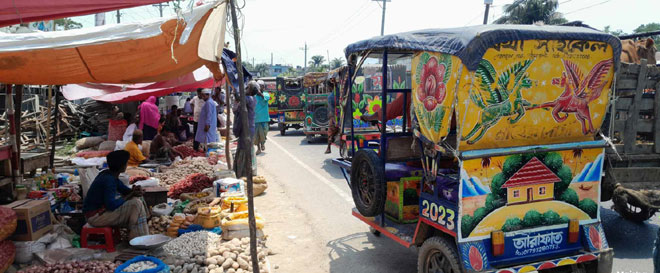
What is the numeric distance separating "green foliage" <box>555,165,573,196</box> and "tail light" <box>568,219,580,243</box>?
29cm

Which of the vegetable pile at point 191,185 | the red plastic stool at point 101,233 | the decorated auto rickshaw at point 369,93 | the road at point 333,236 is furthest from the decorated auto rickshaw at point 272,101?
the red plastic stool at point 101,233

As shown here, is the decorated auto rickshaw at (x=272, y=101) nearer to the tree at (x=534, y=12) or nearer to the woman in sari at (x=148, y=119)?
the woman in sari at (x=148, y=119)

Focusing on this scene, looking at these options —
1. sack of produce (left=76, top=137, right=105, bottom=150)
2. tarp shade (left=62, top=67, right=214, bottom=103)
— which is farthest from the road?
sack of produce (left=76, top=137, right=105, bottom=150)

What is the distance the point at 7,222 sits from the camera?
439 cm

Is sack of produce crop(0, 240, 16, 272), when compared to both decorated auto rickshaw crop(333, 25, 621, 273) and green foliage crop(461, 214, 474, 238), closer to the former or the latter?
decorated auto rickshaw crop(333, 25, 621, 273)

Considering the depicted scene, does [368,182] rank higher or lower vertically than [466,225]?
higher

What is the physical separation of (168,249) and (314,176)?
202 inches

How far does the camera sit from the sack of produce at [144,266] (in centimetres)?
398

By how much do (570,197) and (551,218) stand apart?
27cm

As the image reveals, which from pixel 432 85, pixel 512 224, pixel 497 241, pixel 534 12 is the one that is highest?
pixel 534 12

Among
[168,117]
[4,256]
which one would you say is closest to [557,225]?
[4,256]

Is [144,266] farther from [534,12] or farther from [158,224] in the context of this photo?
[534,12]

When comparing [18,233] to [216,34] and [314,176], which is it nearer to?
[216,34]

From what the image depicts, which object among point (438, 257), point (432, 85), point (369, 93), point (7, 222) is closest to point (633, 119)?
point (432, 85)
